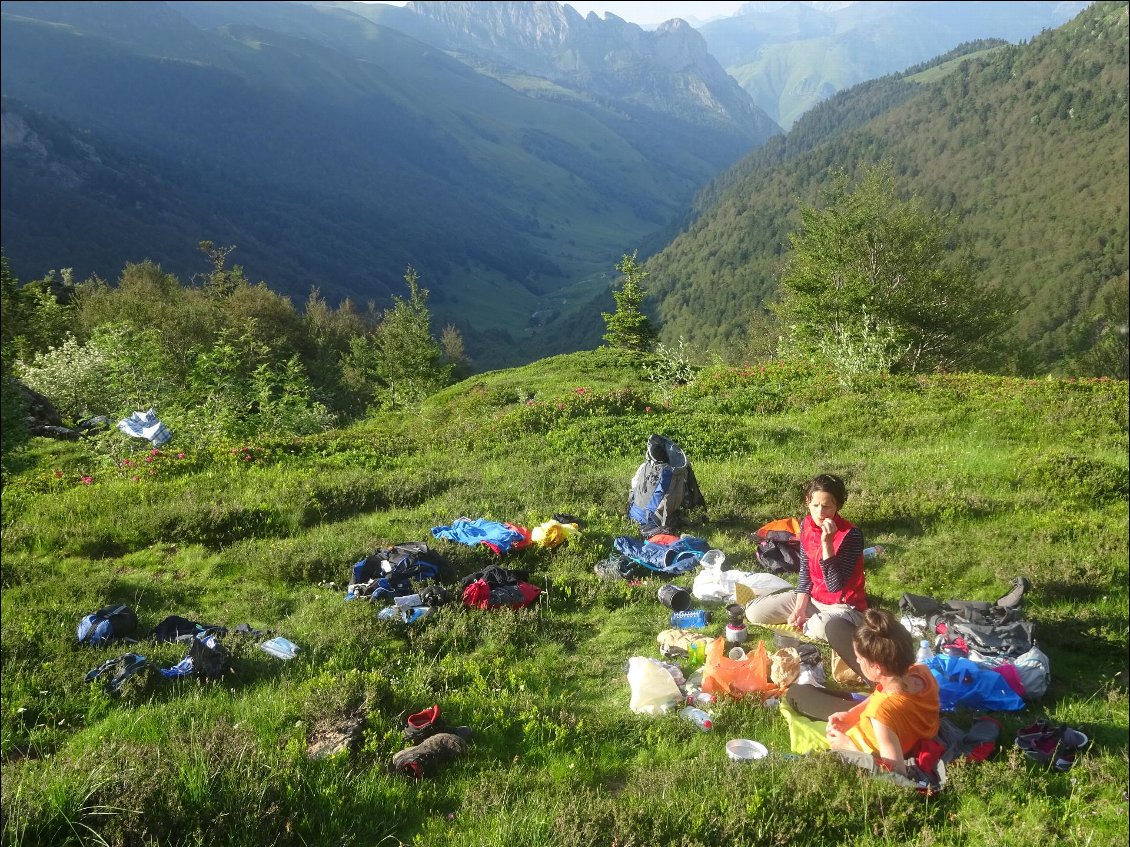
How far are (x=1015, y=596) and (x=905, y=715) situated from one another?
332 centimetres

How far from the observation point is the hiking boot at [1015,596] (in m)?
7.42

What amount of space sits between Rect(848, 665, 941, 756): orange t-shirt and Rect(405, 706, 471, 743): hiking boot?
2994 mm

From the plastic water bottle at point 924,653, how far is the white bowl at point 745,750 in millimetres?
2126

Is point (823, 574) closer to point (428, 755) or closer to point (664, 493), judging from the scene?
point (664, 493)

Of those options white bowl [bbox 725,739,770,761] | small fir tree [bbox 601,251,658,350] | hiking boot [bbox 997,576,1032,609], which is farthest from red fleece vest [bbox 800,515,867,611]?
small fir tree [bbox 601,251,658,350]

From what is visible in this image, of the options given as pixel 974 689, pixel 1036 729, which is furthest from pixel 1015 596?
pixel 1036 729

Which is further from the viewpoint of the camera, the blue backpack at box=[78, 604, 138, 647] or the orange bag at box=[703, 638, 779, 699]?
the blue backpack at box=[78, 604, 138, 647]

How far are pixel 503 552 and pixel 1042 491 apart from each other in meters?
8.30

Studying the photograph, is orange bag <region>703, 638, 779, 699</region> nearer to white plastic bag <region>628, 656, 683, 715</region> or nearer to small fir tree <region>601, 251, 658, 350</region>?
white plastic bag <region>628, 656, 683, 715</region>

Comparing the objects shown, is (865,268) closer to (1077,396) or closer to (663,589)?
(1077,396)

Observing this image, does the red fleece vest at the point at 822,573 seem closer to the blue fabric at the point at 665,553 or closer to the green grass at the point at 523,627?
the green grass at the point at 523,627

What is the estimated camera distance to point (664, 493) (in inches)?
406

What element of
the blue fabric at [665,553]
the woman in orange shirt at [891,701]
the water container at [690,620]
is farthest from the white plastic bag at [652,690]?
the blue fabric at [665,553]

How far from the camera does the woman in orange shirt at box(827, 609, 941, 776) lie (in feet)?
16.6
